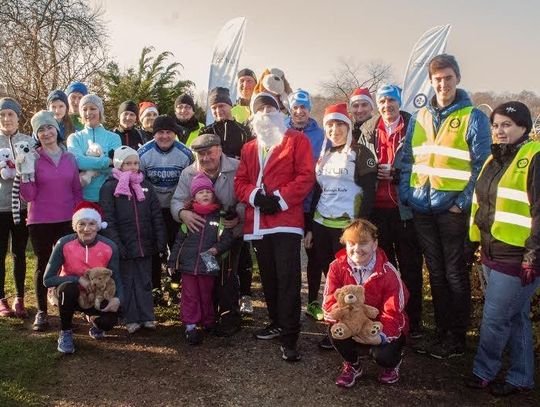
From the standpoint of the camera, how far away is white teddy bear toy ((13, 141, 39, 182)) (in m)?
4.57

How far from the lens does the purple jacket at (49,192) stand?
15.4 ft

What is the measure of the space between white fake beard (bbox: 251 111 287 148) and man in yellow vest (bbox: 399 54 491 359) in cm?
118

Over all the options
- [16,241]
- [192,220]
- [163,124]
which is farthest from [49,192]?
[192,220]

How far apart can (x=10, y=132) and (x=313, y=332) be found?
3.81m

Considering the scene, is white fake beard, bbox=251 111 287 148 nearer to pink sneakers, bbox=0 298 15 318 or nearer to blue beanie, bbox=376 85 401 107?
blue beanie, bbox=376 85 401 107

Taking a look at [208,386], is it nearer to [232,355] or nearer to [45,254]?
[232,355]

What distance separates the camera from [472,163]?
3975 mm

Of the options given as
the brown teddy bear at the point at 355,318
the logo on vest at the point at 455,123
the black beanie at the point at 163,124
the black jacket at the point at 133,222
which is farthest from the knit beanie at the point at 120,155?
the logo on vest at the point at 455,123

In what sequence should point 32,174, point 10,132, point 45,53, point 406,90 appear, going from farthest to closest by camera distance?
point 45,53 → point 406,90 → point 10,132 → point 32,174

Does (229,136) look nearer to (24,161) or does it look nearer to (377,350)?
(24,161)

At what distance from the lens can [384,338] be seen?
364cm

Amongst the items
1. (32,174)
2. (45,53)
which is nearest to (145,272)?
(32,174)

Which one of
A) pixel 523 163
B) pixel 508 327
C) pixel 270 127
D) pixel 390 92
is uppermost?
pixel 390 92

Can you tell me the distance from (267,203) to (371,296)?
1.17 meters
